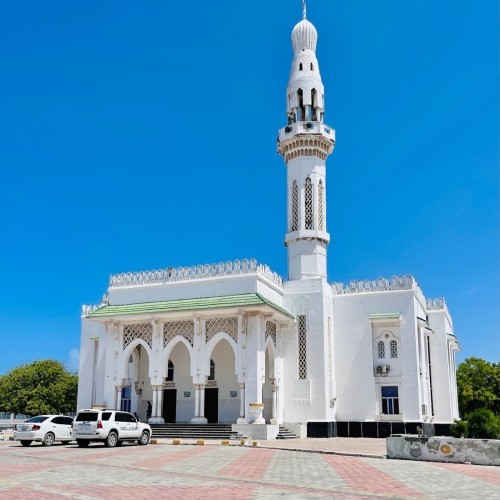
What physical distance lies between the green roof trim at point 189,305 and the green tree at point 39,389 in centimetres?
1590

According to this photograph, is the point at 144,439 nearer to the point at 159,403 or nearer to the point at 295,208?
the point at 159,403

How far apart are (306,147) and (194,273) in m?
9.54

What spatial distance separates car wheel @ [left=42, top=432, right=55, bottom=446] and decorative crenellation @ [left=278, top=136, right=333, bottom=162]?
751 inches

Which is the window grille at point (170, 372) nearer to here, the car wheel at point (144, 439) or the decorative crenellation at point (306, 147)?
the car wheel at point (144, 439)

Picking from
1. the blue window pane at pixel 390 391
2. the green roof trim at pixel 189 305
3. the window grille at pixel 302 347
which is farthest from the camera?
the blue window pane at pixel 390 391

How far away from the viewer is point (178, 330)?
27859 millimetres

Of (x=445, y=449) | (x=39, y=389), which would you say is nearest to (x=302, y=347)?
(x=445, y=449)

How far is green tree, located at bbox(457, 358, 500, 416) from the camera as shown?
146 ft

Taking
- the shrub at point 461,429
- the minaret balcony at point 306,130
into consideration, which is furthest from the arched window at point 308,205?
the shrub at point 461,429

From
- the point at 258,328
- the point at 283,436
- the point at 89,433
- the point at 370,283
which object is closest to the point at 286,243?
the point at 370,283

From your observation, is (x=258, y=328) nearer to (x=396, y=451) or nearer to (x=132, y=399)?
(x=132, y=399)

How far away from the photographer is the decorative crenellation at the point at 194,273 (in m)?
27.8

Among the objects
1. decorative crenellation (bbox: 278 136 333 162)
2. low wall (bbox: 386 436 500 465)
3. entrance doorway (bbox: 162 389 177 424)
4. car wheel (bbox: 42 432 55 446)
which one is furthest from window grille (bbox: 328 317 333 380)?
car wheel (bbox: 42 432 55 446)

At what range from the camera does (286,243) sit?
32594 mm
